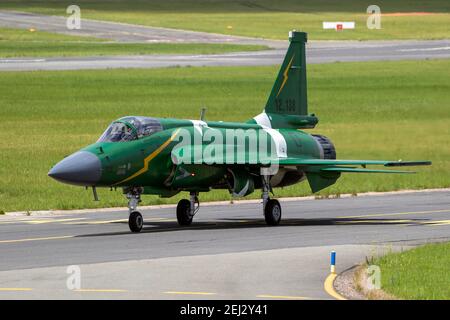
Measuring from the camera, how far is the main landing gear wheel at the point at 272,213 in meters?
32.5

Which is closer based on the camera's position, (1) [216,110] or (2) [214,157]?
(2) [214,157]

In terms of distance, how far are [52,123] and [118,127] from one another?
27429 millimetres

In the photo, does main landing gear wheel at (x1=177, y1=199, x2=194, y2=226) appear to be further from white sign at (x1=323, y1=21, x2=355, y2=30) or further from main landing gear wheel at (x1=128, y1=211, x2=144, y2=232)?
white sign at (x1=323, y1=21, x2=355, y2=30)

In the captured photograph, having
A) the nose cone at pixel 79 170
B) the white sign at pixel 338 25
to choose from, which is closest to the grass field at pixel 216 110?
the nose cone at pixel 79 170

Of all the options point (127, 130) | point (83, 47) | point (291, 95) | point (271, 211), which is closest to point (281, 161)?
point (271, 211)

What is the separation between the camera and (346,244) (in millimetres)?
27734

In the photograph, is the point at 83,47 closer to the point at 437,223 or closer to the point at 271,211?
the point at 271,211

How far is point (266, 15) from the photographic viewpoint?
121 m

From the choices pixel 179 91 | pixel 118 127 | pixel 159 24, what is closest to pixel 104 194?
pixel 118 127

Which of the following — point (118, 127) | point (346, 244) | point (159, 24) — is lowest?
point (346, 244)

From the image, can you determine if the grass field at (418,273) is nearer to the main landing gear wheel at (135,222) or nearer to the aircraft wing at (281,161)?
the aircraft wing at (281,161)

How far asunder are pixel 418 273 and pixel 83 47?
72.3m

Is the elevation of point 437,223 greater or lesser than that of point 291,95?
lesser
